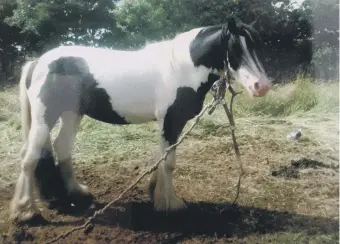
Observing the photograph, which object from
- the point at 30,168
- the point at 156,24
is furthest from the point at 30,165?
the point at 156,24

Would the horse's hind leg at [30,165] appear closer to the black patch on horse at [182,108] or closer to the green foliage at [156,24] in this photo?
the green foliage at [156,24]

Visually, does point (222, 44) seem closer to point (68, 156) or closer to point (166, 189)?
point (166, 189)

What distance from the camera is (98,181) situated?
113 inches

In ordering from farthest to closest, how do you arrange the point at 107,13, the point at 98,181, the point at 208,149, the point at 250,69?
the point at 208,149 < the point at 98,181 < the point at 107,13 < the point at 250,69

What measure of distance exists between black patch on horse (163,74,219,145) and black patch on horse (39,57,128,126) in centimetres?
33

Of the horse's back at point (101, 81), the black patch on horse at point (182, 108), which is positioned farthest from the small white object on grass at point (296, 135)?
the horse's back at point (101, 81)

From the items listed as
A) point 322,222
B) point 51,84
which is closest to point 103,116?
point 51,84

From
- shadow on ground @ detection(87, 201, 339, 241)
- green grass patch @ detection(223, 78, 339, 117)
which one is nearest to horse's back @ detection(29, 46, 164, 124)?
shadow on ground @ detection(87, 201, 339, 241)

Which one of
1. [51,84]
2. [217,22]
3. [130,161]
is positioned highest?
[217,22]

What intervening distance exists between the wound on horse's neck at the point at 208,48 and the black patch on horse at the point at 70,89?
23.5 inches

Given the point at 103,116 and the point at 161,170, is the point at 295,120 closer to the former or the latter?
the point at 161,170

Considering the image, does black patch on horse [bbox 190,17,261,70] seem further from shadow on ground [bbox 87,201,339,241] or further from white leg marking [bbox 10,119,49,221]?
white leg marking [bbox 10,119,49,221]

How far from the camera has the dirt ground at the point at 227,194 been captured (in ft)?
7.45

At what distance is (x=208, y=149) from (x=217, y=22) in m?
1.06
